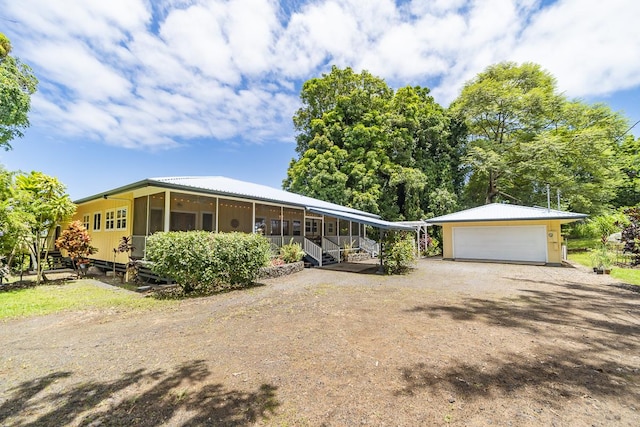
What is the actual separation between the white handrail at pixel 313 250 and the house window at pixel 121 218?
309 inches

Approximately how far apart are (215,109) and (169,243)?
37.6ft

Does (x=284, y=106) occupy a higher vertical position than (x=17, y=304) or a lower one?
higher

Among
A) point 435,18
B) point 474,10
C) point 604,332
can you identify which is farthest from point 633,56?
point 604,332

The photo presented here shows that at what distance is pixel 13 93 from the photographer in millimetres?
13125

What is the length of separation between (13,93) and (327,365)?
63.0ft

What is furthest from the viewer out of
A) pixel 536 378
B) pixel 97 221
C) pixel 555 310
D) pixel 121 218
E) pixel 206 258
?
pixel 97 221

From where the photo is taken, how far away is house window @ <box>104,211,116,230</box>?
12103 mm

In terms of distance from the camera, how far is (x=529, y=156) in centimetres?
2303

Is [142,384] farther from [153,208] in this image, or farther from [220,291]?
[153,208]

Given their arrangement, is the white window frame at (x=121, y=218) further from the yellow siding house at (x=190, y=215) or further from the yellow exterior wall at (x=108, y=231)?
the yellow exterior wall at (x=108, y=231)

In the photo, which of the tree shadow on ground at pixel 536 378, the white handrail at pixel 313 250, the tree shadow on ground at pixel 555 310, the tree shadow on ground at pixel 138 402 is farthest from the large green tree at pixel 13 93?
the tree shadow on ground at pixel 536 378

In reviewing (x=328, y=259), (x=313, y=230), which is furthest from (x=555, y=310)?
(x=313, y=230)

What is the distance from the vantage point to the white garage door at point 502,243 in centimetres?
1534

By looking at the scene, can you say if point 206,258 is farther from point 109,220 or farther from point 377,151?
point 377,151
